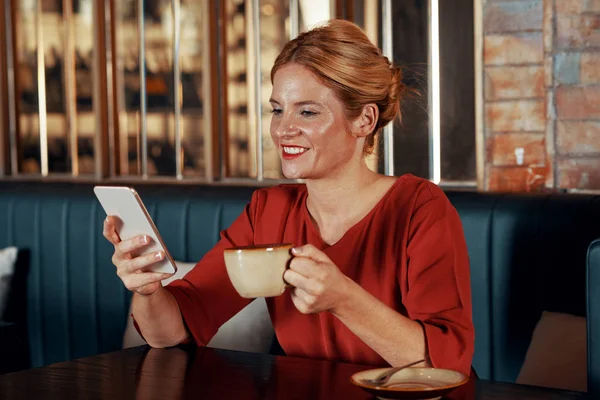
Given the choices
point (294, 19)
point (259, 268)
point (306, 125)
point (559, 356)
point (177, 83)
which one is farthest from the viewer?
point (177, 83)

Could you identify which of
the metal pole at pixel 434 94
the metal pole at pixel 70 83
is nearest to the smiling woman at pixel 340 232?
the metal pole at pixel 434 94

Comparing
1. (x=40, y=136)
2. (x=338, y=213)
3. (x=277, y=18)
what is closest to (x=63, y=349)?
(x=40, y=136)

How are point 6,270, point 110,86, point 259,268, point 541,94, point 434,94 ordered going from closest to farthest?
point 259,268 → point 541,94 → point 434,94 → point 6,270 → point 110,86

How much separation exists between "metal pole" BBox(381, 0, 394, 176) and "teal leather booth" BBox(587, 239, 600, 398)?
53.4 inches

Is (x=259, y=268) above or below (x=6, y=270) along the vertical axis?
above

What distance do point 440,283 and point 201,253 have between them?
139 centimetres

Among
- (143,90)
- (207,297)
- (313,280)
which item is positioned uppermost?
(143,90)

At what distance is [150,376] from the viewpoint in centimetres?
144

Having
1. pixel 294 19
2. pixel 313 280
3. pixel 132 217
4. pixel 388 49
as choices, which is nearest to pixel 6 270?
pixel 294 19

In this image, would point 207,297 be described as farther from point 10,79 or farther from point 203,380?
point 10,79

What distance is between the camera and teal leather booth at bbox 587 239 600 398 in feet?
5.12

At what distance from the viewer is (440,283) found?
5.12ft

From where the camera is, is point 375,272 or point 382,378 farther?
point 375,272

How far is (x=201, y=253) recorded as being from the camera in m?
2.83
